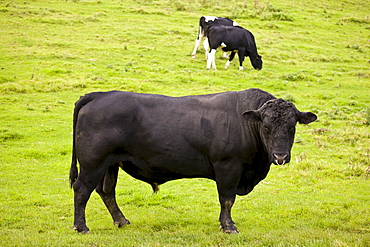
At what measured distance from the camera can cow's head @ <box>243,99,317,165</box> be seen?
6.93 m

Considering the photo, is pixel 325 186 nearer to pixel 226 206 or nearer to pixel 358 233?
pixel 358 233

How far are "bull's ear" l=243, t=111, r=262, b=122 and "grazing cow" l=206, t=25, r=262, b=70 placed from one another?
17.9 metres

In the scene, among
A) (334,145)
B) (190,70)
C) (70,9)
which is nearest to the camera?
(334,145)

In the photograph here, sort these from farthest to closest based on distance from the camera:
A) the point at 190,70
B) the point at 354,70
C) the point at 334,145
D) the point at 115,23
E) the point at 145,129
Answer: the point at 115,23 < the point at 354,70 < the point at 190,70 < the point at 334,145 < the point at 145,129

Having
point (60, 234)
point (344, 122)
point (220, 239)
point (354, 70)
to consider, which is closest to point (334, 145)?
point (344, 122)

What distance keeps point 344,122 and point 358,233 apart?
10.9 metres

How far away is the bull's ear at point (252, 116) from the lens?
283 inches

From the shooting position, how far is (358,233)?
24.7 feet

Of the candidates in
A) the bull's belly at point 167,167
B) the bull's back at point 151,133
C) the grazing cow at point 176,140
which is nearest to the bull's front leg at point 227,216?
the grazing cow at point 176,140

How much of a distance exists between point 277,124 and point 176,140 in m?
1.75

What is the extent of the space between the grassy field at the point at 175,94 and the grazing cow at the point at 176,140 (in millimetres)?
915

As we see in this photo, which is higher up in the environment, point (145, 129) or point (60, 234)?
point (145, 129)

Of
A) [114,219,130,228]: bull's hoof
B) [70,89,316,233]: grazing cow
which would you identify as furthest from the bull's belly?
[114,219,130,228]: bull's hoof

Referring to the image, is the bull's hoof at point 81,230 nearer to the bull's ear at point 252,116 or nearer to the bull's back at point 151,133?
the bull's back at point 151,133
